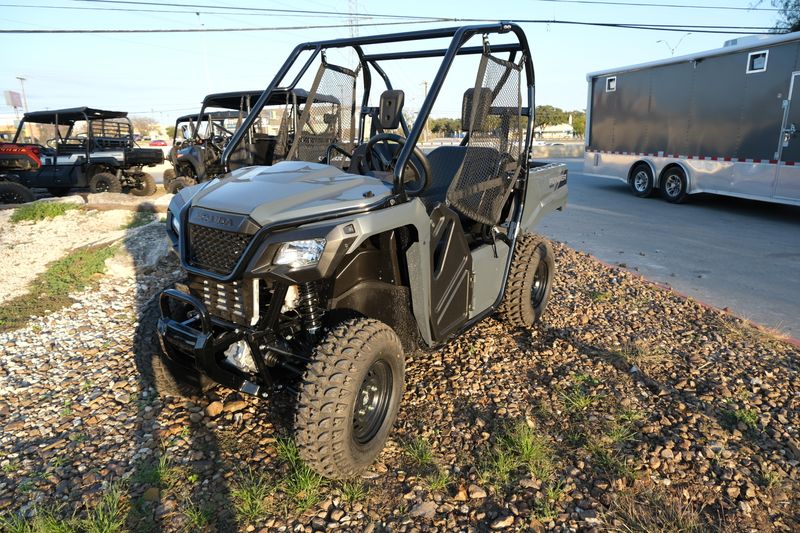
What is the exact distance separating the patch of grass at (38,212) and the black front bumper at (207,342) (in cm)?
744

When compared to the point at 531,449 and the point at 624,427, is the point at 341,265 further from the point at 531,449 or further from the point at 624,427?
the point at 624,427

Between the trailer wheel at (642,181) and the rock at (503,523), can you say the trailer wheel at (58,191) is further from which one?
the rock at (503,523)

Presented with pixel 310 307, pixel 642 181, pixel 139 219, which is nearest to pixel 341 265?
pixel 310 307

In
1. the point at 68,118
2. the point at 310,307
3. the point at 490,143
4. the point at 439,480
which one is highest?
the point at 68,118

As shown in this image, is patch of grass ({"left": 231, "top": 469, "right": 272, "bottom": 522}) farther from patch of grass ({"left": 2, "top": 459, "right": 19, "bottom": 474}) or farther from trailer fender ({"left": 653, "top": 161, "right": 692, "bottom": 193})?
trailer fender ({"left": 653, "top": 161, "right": 692, "bottom": 193})

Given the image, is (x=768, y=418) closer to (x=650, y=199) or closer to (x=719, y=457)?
(x=719, y=457)

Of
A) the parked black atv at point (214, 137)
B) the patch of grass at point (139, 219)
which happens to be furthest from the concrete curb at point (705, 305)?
the parked black atv at point (214, 137)

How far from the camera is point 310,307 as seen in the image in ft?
8.59

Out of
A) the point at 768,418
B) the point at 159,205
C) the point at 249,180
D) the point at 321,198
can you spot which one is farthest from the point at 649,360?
the point at 159,205

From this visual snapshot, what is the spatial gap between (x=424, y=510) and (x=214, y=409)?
1.46 m

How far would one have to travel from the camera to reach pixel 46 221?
8477mm

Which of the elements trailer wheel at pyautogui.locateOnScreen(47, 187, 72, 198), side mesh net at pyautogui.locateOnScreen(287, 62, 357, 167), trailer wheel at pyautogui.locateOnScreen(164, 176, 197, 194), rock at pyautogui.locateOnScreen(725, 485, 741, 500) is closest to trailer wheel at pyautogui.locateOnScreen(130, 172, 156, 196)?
trailer wheel at pyautogui.locateOnScreen(164, 176, 197, 194)

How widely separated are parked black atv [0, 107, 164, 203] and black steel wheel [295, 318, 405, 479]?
12057mm

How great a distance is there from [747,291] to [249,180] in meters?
5.34
